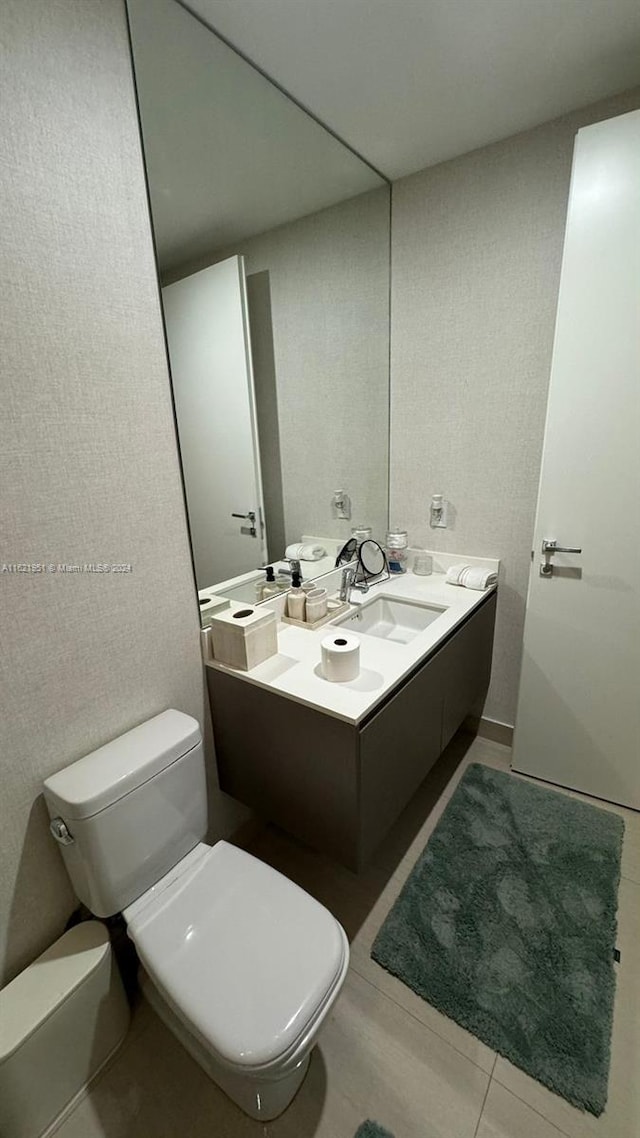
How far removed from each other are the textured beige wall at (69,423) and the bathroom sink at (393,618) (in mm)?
875

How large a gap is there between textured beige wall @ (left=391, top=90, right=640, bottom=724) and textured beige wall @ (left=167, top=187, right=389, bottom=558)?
10 centimetres

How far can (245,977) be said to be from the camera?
2.90ft

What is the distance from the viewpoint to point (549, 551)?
163cm

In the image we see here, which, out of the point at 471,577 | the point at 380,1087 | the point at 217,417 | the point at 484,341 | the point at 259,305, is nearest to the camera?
the point at 380,1087

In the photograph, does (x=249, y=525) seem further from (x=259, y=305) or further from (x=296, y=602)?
(x=259, y=305)

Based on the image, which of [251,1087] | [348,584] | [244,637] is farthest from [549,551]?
[251,1087]

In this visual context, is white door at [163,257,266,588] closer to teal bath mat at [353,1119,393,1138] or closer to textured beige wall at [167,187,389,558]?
textured beige wall at [167,187,389,558]

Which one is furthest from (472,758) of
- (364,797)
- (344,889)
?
(364,797)

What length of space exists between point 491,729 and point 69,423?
2114mm

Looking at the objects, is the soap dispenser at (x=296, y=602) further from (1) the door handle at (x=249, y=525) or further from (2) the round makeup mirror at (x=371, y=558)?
(2) the round makeup mirror at (x=371, y=558)

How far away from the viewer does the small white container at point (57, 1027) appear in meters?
0.90

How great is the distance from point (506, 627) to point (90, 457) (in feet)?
5.77

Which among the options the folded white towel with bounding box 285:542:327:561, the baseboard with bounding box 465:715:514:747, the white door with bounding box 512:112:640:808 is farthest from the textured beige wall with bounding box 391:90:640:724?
the folded white towel with bounding box 285:542:327:561

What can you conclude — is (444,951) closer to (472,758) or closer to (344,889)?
(344,889)
